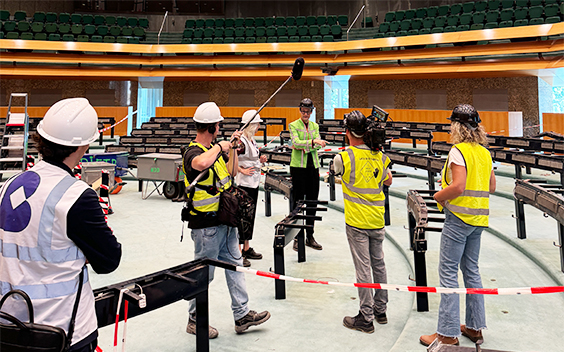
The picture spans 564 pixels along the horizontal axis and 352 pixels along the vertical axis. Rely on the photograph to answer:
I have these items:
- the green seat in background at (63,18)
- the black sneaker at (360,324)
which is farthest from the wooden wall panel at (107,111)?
the black sneaker at (360,324)

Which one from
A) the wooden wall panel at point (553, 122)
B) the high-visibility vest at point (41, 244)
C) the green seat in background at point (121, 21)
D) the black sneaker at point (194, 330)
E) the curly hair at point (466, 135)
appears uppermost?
the green seat in background at point (121, 21)

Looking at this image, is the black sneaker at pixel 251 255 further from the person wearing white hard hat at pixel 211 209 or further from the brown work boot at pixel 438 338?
the brown work boot at pixel 438 338

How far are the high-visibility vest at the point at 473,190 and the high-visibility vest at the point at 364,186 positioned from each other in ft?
1.77

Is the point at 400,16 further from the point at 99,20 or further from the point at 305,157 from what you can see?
the point at 305,157

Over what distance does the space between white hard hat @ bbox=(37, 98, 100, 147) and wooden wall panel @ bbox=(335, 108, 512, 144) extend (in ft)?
47.7

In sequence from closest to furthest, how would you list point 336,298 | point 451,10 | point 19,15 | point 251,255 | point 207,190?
1. point 207,190
2. point 336,298
3. point 251,255
4. point 451,10
5. point 19,15

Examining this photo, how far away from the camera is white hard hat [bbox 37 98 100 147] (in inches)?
62.8

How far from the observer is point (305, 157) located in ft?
16.4

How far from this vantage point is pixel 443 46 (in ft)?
49.8

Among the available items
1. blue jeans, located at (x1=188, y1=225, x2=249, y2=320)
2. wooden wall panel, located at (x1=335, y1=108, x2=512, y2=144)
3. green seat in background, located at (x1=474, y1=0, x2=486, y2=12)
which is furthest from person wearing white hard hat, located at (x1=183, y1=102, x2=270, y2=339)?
green seat in background, located at (x1=474, y1=0, x2=486, y2=12)

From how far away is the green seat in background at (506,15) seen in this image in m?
15.0

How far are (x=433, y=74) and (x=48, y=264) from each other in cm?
1590

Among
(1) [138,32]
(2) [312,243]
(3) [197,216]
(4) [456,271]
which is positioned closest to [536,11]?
(2) [312,243]

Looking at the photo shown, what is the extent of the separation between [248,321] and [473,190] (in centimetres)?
175
